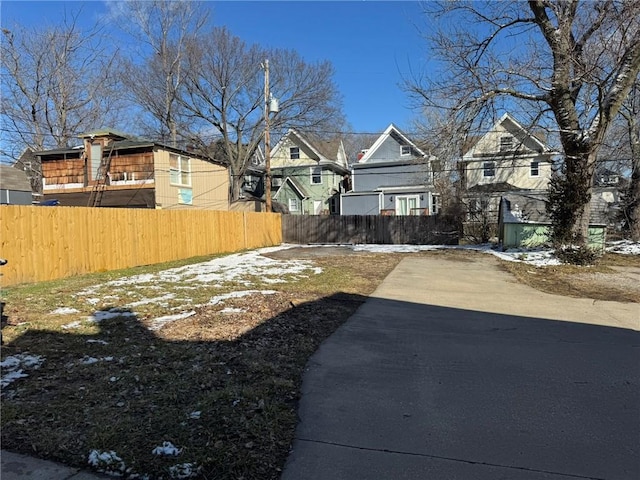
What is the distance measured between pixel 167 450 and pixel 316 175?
34685mm

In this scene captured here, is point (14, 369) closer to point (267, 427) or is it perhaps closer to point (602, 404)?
point (267, 427)

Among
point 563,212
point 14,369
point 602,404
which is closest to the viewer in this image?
point 602,404

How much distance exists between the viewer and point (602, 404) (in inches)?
135

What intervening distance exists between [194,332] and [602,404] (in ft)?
13.5

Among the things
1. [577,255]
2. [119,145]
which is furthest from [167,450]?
[119,145]

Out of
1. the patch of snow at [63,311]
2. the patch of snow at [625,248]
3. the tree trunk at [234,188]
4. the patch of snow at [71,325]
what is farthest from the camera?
the tree trunk at [234,188]

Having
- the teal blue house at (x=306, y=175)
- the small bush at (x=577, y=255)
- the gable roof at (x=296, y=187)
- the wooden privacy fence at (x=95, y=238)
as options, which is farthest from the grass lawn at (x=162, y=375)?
the teal blue house at (x=306, y=175)

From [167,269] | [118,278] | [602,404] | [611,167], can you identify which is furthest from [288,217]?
[602,404]

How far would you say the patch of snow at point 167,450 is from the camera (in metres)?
2.53

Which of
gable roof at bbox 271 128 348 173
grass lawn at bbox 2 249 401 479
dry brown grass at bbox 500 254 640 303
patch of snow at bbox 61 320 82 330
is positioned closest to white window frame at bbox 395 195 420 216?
gable roof at bbox 271 128 348 173

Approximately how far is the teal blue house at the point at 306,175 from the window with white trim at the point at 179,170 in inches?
501

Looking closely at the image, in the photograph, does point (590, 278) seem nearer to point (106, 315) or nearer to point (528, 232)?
point (528, 232)

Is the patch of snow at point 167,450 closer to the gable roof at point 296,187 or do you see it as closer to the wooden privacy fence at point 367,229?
the wooden privacy fence at point 367,229

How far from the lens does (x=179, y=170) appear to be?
76.6ft
